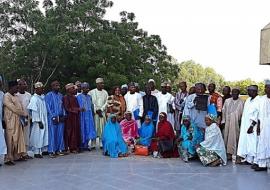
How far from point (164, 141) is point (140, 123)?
1210 mm

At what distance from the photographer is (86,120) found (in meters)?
9.27

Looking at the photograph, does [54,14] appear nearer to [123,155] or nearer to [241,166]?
[123,155]

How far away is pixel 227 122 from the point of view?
26.9 ft

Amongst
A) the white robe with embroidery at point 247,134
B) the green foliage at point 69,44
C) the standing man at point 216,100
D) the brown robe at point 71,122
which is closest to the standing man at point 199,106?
the standing man at point 216,100

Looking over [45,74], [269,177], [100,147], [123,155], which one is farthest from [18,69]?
[269,177]

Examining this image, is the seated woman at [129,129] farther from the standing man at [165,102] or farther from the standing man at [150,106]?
the standing man at [165,102]

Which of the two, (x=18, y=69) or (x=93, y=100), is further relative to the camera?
(x=18, y=69)

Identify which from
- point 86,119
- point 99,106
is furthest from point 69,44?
point 86,119

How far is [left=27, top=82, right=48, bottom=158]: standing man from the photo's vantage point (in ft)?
27.2

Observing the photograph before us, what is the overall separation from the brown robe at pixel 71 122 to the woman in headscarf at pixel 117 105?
0.85 metres

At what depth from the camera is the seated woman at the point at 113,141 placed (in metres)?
8.64

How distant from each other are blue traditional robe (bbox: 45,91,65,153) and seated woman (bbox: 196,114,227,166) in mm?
3060

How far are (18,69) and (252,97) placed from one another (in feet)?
42.3

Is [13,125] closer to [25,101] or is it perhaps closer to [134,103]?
[25,101]
